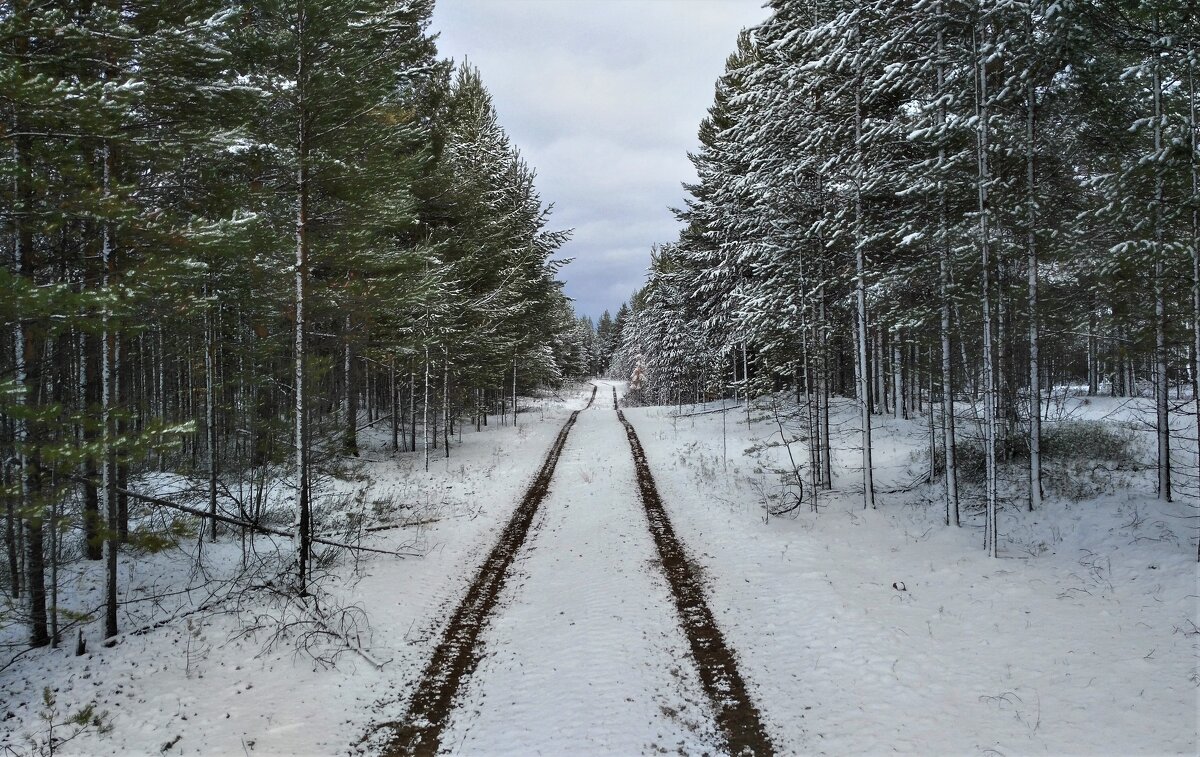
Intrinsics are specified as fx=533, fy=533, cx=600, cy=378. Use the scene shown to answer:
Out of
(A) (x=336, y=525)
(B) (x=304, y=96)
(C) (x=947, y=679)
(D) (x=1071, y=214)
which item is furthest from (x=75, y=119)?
(D) (x=1071, y=214)

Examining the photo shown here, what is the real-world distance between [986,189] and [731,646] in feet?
32.7

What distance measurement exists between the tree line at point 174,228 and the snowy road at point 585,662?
4.20 m

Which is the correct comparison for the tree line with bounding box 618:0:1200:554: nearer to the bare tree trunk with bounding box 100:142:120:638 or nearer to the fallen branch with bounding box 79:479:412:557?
the fallen branch with bounding box 79:479:412:557

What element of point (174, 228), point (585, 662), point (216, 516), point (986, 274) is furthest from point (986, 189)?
point (216, 516)

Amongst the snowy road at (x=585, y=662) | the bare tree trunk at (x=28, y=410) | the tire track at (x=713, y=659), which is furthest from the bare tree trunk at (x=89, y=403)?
the tire track at (x=713, y=659)

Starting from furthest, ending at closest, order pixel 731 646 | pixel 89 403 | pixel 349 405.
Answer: pixel 349 405 → pixel 89 403 → pixel 731 646

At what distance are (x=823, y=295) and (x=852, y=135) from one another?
4.20m

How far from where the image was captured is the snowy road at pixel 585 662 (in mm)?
5680

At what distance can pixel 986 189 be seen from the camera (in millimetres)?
10539

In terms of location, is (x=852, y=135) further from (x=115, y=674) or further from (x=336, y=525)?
(x=115, y=674)

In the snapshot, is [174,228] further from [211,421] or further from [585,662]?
[585,662]

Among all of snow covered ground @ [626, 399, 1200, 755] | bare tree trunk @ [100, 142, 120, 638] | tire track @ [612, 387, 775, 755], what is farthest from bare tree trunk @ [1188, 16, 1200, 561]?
bare tree trunk @ [100, 142, 120, 638]

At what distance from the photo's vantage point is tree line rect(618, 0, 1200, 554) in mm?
9508

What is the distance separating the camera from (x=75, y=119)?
19.5 feet
